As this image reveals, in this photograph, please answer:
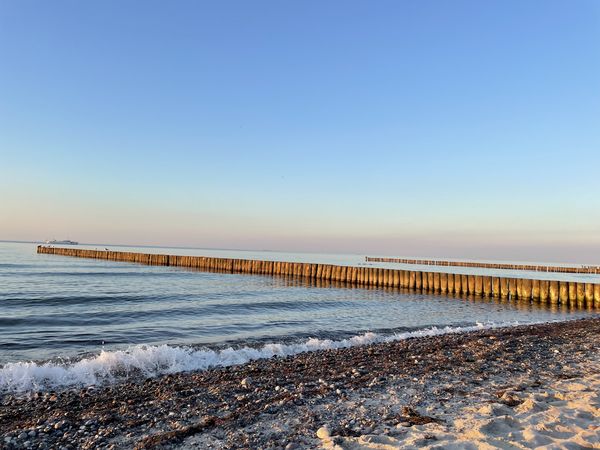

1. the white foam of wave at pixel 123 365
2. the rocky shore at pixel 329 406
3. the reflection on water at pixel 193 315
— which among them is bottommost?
the reflection on water at pixel 193 315

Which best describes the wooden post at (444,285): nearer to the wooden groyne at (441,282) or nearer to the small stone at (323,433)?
the wooden groyne at (441,282)

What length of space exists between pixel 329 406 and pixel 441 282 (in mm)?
29302

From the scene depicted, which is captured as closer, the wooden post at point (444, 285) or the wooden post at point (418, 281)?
the wooden post at point (444, 285)

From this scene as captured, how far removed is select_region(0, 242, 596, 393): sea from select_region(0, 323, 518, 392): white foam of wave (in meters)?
0.02

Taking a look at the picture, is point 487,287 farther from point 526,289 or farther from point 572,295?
point 572,295

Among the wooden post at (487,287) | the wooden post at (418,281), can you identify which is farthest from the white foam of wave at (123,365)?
the wooden post at (418,281)

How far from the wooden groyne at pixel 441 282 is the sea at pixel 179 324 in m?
2.70

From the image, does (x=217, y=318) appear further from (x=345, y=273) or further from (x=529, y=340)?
(x=345, y=273)

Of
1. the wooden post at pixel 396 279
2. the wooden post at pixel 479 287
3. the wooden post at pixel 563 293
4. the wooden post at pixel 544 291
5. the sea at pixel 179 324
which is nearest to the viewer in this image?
the sea at pixel 179 324

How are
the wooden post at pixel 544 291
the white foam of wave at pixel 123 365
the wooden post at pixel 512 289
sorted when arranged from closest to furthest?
the white foam of wave at pixel 123 365 → the wooden post at pixel 544 291 → the wooden post at pixel 512 289

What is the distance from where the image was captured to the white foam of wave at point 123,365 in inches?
289

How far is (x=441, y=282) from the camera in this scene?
3250cm

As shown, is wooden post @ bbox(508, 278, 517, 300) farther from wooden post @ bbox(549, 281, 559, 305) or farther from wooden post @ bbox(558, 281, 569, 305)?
wooden post @ bbox(558, 281, 569, 305)

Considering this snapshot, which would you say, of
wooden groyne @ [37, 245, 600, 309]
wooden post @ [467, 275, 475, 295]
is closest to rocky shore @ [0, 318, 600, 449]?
wooden groyne @ [37, 245, 600, 309]
